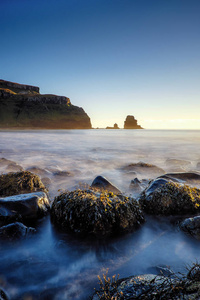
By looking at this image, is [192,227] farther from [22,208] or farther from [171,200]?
[22,208]

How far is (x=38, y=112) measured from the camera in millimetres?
140625

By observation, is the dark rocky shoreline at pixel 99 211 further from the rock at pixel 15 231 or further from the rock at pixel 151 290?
the rock at pixel 151 290

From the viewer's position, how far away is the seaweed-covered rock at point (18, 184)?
5363mm

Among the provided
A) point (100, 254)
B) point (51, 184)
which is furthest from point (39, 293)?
point (51, 184)

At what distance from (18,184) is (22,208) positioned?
170 cm

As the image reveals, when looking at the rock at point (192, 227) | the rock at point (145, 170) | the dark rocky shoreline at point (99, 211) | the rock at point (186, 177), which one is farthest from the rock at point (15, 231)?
the rock at point (145, 170)

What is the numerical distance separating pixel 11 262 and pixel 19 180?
3.08 m

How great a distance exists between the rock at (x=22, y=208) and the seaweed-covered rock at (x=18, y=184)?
50.8 inches

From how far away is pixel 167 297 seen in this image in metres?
1.82

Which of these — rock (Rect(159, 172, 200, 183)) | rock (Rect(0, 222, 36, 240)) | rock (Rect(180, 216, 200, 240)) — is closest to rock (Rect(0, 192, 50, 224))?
rock (Rect(0, 222, 36, 240))

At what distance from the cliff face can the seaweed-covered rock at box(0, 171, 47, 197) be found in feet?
441

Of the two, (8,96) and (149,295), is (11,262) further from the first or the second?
(8,96)

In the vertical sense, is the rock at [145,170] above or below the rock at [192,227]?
above

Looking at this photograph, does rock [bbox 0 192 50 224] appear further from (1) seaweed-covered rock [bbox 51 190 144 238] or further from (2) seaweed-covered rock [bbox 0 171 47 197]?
(2) seaweed-covered rock [bbox 0 171 47 197]
